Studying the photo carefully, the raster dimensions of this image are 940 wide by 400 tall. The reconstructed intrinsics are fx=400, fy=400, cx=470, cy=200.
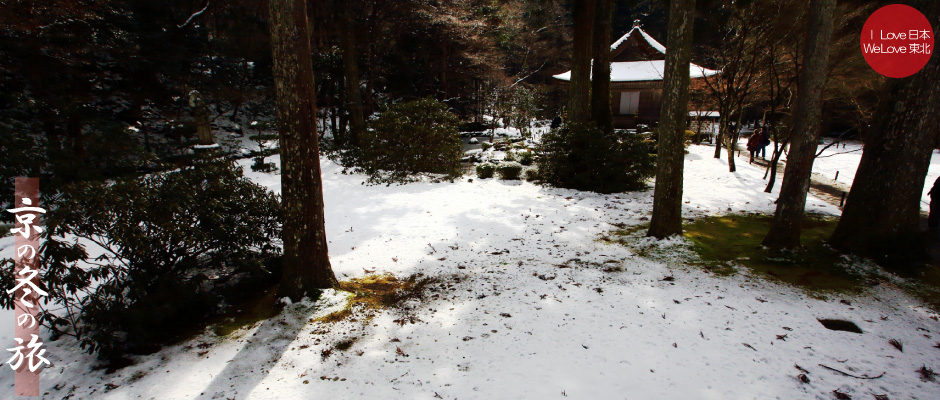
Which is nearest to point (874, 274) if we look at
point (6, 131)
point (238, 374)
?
point (238, 374)

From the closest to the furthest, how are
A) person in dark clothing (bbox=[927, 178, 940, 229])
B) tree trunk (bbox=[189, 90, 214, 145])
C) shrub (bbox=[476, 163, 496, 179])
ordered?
person in dark clothing (bbox=[927, 178, 940, 229]), shrub (bbox=[476, 163, 496, 179]), tree trunk (bbox=[189, 90, 214, 145])

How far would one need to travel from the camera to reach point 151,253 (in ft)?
14.3

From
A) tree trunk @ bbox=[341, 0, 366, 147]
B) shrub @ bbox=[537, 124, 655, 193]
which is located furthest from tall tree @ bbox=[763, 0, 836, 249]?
tree trunk @ bbox=[341, 0, 366, 147]

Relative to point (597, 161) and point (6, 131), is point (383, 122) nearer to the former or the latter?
point (597, 161)

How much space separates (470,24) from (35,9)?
1518 centimetres

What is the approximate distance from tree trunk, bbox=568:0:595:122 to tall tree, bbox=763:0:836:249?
739 centimetres

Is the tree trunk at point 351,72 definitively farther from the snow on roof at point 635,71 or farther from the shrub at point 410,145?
the snow on roof at point 635,71

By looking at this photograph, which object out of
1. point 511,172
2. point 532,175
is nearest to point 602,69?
point 532,175

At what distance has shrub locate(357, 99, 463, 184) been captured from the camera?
40.6 feet

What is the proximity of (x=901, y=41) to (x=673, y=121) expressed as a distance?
134 inches

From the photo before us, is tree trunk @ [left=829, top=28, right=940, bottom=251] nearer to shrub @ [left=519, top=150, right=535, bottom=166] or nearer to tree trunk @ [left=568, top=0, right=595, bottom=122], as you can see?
tree trunk @ [left=568, top=0, right=595, bottom=122]

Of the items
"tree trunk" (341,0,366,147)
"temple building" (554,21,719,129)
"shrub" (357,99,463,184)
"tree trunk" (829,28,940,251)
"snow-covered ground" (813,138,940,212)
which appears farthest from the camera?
"temple building" (554,21,719,129)

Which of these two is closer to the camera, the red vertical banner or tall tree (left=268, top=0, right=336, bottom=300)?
the red vertical banner

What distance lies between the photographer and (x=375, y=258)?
21.7 ft
